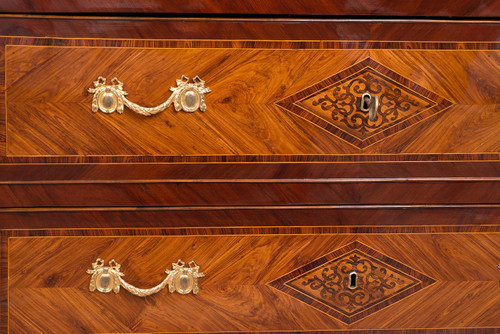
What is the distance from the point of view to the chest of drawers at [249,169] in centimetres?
65

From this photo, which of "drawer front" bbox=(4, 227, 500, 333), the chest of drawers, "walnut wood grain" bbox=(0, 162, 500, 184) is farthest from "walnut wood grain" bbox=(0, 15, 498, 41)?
"drawer front" bbox=(4, 227, 500, 333)

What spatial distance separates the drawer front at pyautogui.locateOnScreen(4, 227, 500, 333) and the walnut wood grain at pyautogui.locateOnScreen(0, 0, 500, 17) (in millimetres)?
317

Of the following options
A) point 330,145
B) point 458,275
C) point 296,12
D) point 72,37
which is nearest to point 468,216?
point 458,275

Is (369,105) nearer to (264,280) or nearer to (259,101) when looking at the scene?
(259,101)

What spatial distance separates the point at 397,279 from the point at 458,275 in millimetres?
94

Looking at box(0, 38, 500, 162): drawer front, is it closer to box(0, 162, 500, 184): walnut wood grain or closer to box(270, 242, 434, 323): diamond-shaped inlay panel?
box(0, 162, 500, 184): walnut wood grain

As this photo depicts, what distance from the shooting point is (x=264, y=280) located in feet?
2.28

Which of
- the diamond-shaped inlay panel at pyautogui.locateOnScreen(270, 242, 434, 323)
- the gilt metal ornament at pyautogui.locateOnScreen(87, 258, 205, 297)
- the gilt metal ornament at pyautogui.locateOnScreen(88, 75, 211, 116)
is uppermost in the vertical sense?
the gilt metal ornament at pyautogui.locateOnScreen(88, 75, 211, 116)

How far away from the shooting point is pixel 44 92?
2.13ft

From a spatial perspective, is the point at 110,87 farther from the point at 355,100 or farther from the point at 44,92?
the point at 355,100

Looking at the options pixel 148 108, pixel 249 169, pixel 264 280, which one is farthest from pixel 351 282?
pixel 148 108

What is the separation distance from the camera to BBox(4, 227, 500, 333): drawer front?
2.21ft

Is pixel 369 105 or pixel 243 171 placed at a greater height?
pixel 369 105

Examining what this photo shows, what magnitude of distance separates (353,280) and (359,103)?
27 cm
